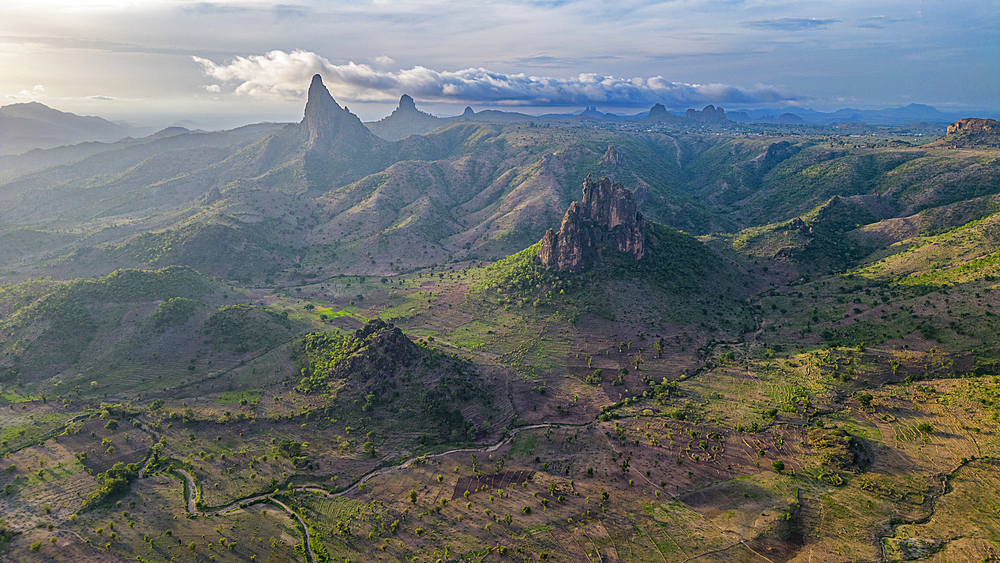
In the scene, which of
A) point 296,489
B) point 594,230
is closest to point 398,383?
point 296,489

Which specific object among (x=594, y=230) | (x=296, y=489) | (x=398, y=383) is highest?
(x=594, y=230)

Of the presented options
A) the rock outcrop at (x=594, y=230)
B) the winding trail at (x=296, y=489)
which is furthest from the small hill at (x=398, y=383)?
the rock outcrop at (x=594, y=230)

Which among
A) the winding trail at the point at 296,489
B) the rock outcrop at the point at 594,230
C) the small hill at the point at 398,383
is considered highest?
the rock outcrop at the point at 594,230

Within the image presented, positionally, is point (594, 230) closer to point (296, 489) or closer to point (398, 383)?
point (398, 383)

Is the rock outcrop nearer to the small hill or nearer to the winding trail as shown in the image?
the small hill

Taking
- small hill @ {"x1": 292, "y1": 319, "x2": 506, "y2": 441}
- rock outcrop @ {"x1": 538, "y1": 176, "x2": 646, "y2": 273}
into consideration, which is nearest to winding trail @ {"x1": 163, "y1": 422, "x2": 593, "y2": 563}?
small hill @ {"x1": 292, "y1": 319, "x2": 506, "y2": 441}

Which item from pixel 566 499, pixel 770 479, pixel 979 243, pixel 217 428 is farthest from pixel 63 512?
pixel 979 243

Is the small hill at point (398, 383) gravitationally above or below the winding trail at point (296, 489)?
above

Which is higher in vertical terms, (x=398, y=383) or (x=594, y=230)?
(x=594, y=230)

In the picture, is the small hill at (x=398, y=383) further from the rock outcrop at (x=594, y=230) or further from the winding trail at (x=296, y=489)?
the rock outcrop at (x=594, y=230)
